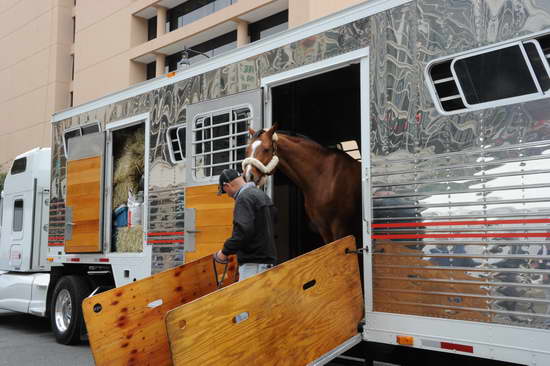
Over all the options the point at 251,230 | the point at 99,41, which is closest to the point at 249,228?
the point at 251,230

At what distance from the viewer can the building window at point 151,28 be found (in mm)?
26594

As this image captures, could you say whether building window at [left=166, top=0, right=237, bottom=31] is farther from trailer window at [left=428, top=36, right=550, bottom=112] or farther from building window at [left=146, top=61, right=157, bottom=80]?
trailer window at [left=428, top=36, right=550, bottom=112]

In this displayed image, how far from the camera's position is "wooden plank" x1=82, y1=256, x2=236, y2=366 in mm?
4863

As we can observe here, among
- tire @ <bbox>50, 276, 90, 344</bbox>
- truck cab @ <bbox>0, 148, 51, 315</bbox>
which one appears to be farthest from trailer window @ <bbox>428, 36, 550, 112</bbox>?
truck cab @ <bbox>0, 148, 51, 315</bbox>

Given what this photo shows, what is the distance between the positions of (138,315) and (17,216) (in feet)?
18.8

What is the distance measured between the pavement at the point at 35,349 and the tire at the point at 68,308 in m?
0.16

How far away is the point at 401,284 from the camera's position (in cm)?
445

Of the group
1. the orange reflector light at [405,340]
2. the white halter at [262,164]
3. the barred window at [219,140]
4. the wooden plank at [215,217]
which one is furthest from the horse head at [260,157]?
the orange reflector light at [405,340]

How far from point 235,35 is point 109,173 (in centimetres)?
1551

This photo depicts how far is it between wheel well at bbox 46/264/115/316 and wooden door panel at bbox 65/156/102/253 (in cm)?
42

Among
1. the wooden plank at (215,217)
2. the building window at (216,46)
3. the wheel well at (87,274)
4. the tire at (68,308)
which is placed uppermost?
the building window at (216,46)

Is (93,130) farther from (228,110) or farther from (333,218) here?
(333,218)

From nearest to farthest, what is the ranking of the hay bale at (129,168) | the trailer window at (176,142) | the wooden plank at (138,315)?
the wooden plank at (138,315)
the trailer window at (176,142)
the hay bale at (129,168)

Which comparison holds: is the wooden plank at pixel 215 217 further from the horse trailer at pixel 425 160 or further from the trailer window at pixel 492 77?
the trailer window at pixel 492 77
